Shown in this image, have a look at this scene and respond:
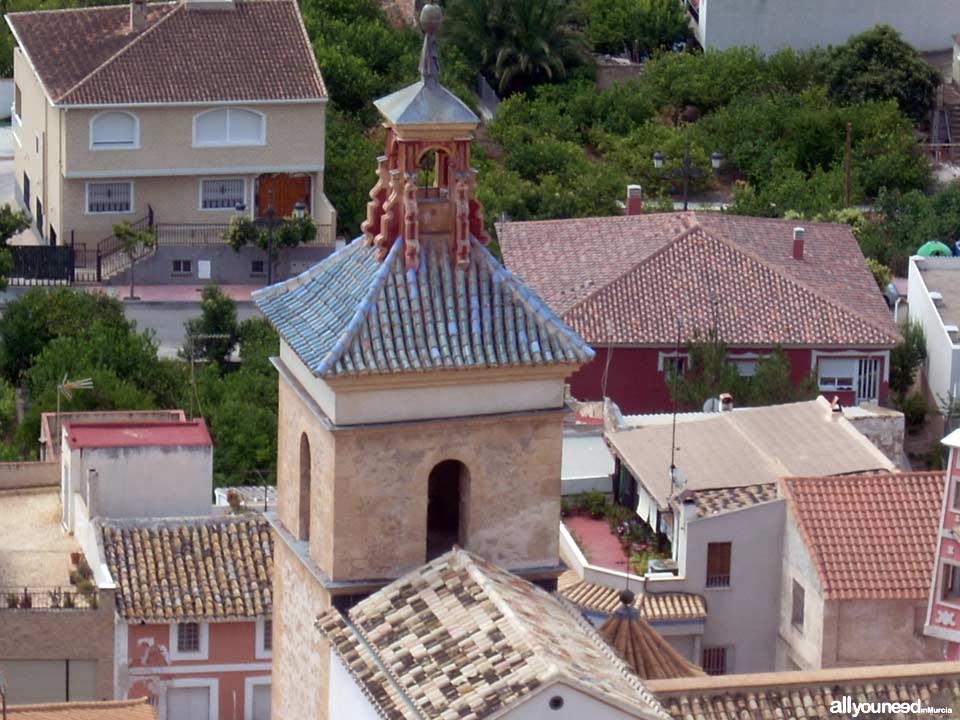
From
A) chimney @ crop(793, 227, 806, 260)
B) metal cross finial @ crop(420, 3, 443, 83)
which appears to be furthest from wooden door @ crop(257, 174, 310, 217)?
metal cross finial @ crop(420, 3, 443, 83)

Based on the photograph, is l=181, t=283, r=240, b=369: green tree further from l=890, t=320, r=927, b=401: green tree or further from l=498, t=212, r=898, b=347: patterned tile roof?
l=890, t=320, r=927, b=401: green tree

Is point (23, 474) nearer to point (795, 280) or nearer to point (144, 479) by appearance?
point (144, 479)

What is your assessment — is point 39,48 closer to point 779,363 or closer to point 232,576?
point 779,363

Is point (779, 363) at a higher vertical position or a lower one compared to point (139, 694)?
higher

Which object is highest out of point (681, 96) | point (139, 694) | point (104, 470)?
point (681, 96)

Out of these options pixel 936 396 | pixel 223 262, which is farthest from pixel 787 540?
A: pixel 223 262

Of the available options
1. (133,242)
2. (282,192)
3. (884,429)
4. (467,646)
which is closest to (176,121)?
(282,192)
